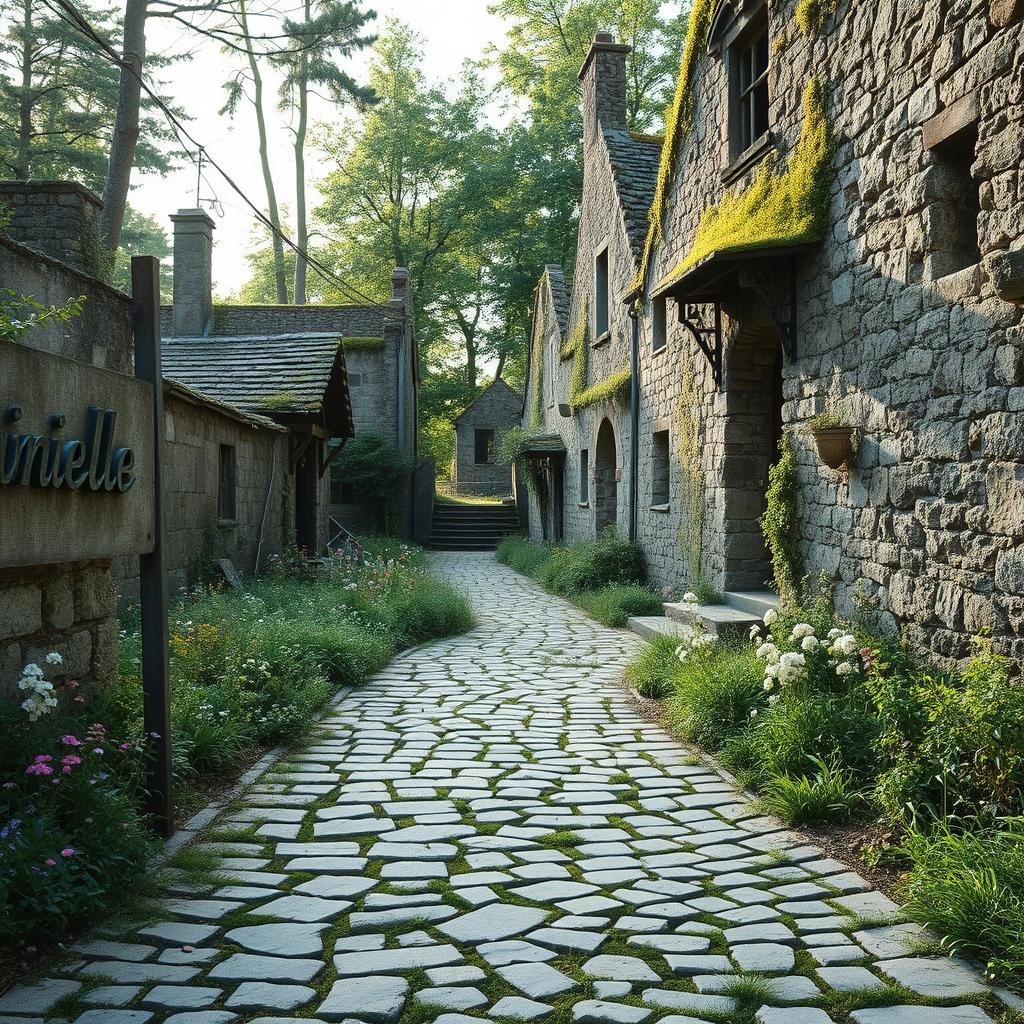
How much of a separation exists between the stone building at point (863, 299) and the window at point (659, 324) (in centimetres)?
156

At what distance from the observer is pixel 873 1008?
2.99 m

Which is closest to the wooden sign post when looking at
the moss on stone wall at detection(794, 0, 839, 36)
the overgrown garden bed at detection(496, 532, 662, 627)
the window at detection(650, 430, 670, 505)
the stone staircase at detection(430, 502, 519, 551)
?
the moss on stone wall at detection(794, 0, 839, 36)

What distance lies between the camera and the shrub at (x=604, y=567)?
45.6 ft

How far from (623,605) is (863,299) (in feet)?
20.7

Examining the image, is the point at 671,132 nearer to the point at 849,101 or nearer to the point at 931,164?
Result: the point at 849,101

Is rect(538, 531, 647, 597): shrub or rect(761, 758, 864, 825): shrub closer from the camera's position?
rect(761, 758, 864, 825): shrub

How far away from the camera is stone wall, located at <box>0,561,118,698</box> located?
3.96 metres

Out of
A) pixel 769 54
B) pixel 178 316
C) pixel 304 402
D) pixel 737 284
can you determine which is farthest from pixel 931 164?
pixel 178 316

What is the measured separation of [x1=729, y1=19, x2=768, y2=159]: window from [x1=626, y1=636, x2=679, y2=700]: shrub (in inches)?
193

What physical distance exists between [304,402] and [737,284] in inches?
288

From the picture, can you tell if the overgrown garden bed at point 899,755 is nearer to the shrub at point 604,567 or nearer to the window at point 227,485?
the shrub at point 604,567

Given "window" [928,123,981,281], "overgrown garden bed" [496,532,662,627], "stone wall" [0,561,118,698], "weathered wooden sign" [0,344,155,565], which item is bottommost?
"overgrown garden bed" [496,532,662,627]

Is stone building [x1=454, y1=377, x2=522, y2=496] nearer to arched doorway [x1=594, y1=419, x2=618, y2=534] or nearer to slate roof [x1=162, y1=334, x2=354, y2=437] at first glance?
arched doorway [x1=594, y1=419, x2=618, y2=534]

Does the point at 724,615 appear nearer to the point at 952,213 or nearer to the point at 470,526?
the point at 952,213
